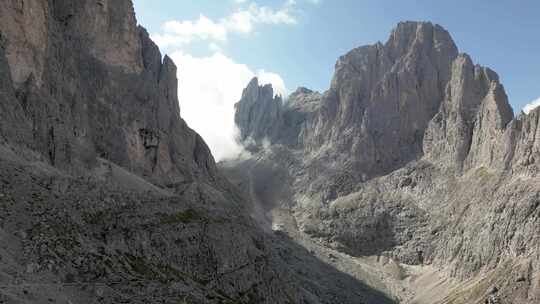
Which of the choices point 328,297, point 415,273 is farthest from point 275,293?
point 415,273

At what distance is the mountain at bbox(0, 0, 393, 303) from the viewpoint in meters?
51.5

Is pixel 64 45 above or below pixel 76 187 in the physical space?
above

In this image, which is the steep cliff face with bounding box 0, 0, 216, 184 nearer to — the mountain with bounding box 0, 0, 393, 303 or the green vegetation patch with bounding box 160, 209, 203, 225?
the mountain with bounding box 0, 0, 393, 303

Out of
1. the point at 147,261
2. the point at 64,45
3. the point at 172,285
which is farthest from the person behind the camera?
the point at 64,45

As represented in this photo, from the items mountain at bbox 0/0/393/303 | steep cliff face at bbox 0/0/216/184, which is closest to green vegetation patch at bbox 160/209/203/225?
mountain at bbox 0/0/393/303

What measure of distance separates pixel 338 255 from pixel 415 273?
25.3 metres

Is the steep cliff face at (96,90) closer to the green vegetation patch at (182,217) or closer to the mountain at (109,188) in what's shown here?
the mountain at (109,188)

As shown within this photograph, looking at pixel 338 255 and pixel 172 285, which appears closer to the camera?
pixel 172 285

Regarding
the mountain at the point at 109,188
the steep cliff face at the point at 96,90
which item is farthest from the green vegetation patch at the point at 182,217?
the steep cliff face at the point at 96,90

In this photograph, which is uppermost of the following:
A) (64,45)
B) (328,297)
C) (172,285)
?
(64,45)

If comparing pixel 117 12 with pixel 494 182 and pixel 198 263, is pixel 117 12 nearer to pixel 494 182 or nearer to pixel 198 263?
pixel 198 263

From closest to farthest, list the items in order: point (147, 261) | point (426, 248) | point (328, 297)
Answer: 1. point (147, 261)
2. point (328, 297)
3. point (426, 248)

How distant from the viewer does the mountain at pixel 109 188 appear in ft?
169

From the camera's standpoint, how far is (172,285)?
60594mm
